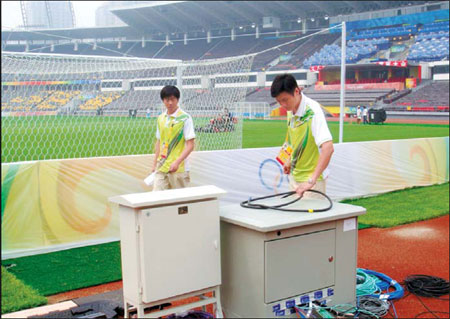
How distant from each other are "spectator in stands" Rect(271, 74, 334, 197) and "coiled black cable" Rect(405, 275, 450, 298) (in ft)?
4.80

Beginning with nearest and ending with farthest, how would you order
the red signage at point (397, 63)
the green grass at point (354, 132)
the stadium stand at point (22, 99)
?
the stadium stand at point (22, 99) < the green grass at point (354, 132) < the red signage at point (397, 63)

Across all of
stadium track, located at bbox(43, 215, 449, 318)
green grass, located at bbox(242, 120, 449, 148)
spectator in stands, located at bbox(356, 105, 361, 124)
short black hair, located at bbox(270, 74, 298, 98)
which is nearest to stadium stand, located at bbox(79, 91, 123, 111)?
stadium track, located at bbox(43, 215, 449, 318)

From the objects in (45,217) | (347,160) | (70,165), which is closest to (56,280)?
(45,217)

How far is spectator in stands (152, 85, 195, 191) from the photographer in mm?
5680

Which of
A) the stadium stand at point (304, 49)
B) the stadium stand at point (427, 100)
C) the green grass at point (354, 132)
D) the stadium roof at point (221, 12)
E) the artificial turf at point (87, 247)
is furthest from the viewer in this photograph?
the stadium roof at point (221, 12)

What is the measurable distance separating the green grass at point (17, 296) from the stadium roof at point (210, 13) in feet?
136

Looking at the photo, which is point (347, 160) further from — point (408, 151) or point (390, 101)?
point (390, 101)

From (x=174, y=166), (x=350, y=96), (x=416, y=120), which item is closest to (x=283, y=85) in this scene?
(x=174, y=166)

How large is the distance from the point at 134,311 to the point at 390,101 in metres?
35.2

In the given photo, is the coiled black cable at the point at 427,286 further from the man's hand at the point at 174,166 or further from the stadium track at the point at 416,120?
the stadium track at the point at 416,120

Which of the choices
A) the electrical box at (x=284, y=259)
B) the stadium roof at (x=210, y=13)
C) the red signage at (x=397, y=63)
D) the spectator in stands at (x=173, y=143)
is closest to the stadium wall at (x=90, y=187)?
the spectator in stands at (x=173, y=143)

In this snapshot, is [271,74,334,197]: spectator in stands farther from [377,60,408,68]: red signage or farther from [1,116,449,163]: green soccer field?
[377,60,408,68]: red signage

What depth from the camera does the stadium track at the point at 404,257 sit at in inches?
184

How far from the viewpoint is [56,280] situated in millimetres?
5191
